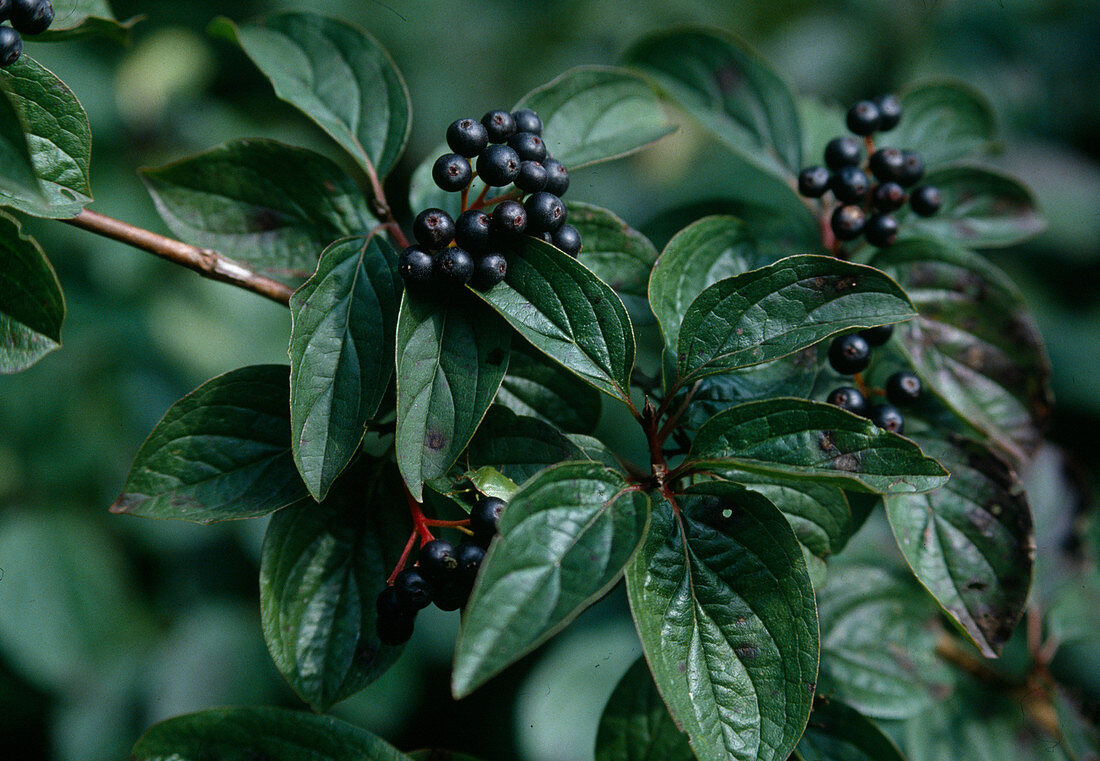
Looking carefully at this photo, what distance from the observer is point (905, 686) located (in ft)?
6.09

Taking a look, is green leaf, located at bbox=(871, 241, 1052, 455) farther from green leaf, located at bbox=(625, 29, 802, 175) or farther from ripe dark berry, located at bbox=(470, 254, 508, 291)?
ripe dark berry, located at bbox=(470, 254, 508, 291)

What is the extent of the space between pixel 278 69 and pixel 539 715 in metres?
2.07

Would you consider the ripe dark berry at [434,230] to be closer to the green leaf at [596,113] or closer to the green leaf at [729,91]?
the green leaf at [596,113]

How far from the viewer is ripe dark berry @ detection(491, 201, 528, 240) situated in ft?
3.99

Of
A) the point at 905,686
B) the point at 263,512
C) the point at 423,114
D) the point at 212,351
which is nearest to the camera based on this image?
the point at 263,512

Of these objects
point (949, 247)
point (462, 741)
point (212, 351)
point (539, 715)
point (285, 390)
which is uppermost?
point (949, 247)

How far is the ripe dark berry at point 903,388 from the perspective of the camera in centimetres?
157

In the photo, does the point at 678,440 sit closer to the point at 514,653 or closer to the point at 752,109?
the point at 514,653

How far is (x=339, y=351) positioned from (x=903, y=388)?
1130 millimetres

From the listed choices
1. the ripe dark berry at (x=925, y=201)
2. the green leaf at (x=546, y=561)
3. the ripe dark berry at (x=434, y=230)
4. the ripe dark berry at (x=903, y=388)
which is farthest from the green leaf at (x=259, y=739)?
the ripe dark berry at (x=925, y=201)

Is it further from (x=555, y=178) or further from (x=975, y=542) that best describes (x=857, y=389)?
(x=555, y=178)

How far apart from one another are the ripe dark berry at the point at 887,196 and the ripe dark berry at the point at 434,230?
990 mm

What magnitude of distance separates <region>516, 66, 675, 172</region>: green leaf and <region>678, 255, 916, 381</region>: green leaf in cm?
44

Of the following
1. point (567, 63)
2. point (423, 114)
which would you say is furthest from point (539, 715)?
point (567, 63)
